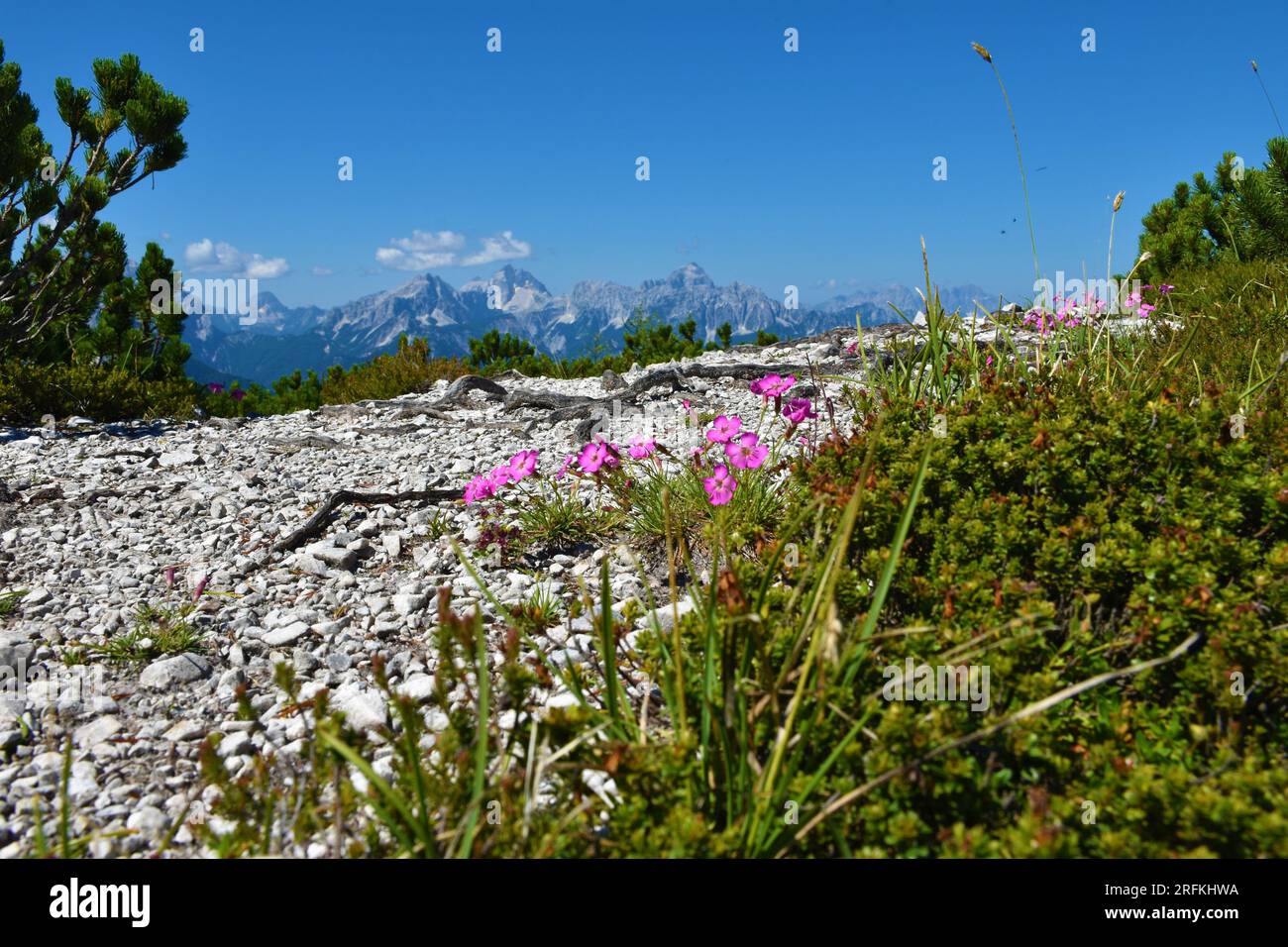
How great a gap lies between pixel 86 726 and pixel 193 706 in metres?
0.35

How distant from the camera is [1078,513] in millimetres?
2809

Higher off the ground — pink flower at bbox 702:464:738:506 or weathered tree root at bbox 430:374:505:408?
weathered tree root at bbox 430:374:505:408

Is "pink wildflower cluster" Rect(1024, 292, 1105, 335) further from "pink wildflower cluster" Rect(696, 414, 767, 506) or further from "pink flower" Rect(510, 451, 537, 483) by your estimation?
"pink flower" Rect(510, 451, 537, 483)

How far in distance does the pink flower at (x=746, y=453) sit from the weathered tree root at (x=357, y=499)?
214 centimetres

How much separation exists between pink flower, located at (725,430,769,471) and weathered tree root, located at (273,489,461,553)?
2143mm

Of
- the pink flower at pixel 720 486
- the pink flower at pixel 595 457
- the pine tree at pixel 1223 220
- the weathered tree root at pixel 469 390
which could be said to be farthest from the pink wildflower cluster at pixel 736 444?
the pine tree at pixel 1223 220

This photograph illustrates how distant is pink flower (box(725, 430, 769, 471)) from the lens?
365 cm

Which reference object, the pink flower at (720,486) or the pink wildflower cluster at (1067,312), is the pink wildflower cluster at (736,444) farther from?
the pink wildflower cluster at (1067,312)

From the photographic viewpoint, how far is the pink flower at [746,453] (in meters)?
3.65

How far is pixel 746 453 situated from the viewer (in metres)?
3.69

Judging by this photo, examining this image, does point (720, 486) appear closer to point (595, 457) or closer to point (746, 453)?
point (746, 453)

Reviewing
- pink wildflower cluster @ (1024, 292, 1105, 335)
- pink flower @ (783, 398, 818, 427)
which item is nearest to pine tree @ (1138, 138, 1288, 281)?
pink wildflower cluster @ (1024, 292, 1105, 335)
